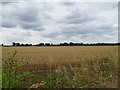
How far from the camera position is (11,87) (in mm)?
4250

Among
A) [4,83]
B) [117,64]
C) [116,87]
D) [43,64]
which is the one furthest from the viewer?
[43,64]

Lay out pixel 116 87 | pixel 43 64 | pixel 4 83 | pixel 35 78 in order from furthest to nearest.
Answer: pixel 43 64, pixel 35 78, pixel 116 87, pixel 4 83

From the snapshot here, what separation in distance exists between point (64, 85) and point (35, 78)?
128cm

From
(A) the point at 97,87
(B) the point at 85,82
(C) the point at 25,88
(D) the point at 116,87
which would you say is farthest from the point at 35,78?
(D) the point at 116,87

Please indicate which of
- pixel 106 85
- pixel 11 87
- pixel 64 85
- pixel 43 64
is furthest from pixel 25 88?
pixel 43 64

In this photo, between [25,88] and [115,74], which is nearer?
[25,88]

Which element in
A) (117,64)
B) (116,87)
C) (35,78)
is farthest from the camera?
(117,64)

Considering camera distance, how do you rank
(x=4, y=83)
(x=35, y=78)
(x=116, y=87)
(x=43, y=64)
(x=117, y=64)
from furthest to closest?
(x=43, y=64) < (x=117, y=64) < (x=35, y=78) < (x=116, y=87) < (x=4, y=83)

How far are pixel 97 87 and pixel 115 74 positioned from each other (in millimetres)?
1491

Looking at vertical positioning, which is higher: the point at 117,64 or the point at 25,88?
the point at 117,64

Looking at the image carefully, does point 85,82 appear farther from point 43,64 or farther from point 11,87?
point 43,64

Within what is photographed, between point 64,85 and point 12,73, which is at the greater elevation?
point 12,73

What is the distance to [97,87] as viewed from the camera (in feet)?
14.4

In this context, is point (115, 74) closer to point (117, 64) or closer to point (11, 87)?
point (117, 64)
